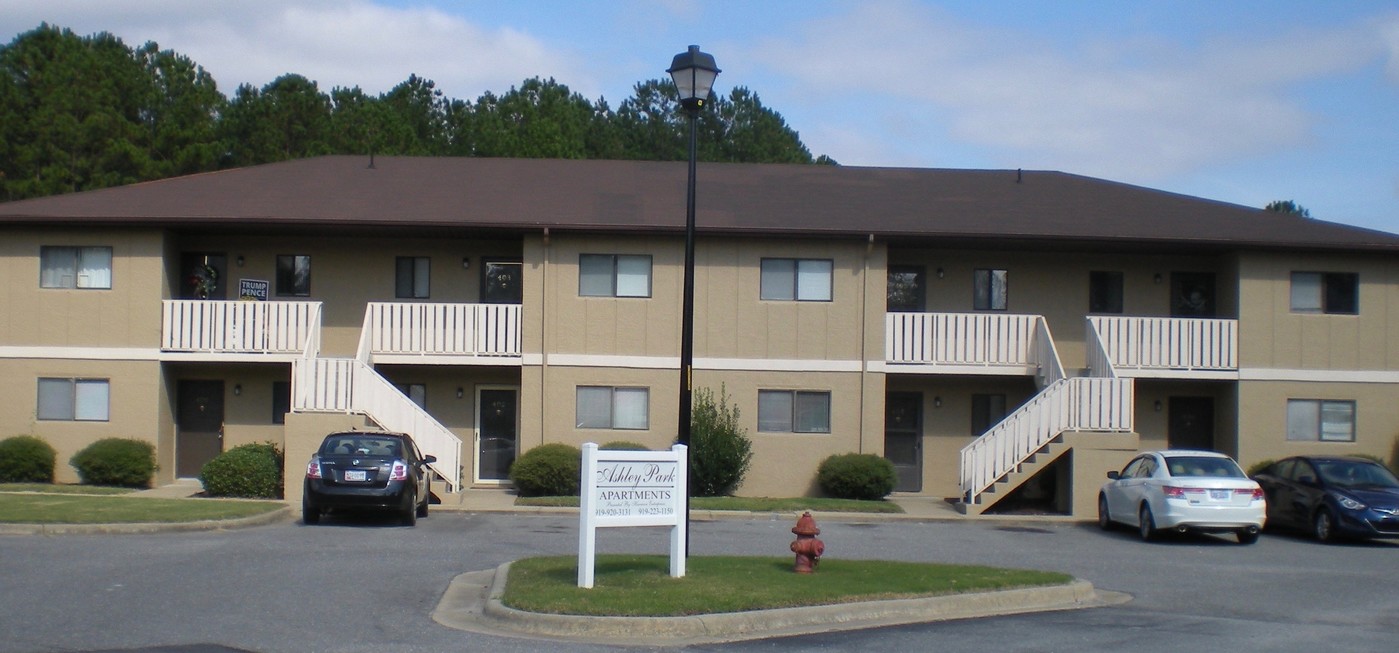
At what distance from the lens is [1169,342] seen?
27.6 metres

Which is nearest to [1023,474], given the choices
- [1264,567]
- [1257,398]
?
[1257,398]

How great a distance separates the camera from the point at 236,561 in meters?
15.6

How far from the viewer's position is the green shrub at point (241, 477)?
80.7 feet

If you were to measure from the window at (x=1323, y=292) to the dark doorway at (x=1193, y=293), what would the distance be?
1.89 m

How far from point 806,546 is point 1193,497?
29.0ft

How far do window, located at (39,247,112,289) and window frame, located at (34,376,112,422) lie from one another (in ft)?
6.34

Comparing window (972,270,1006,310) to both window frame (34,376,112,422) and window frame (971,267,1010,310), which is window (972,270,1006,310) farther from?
window frame (34,376,112,422)

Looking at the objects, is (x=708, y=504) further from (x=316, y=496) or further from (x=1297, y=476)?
(x=1297, y=476)

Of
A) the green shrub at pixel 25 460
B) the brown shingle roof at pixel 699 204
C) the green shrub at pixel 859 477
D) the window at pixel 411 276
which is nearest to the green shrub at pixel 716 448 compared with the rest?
the green shrub at pixel 859 477

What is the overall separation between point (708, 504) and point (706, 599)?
12.0 meters

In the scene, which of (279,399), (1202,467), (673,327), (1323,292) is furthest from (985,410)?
(279,399)

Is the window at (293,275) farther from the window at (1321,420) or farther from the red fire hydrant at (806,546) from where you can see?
the window at (1321,420)

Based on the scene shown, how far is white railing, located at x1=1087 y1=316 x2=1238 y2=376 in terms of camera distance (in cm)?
2756

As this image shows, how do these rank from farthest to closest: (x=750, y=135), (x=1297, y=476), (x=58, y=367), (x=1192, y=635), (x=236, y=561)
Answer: (x=750, y=135) → (x=58, y=367) → (x=1297, y=476) → (x=236, y=561) → (x=1192, y=635)
